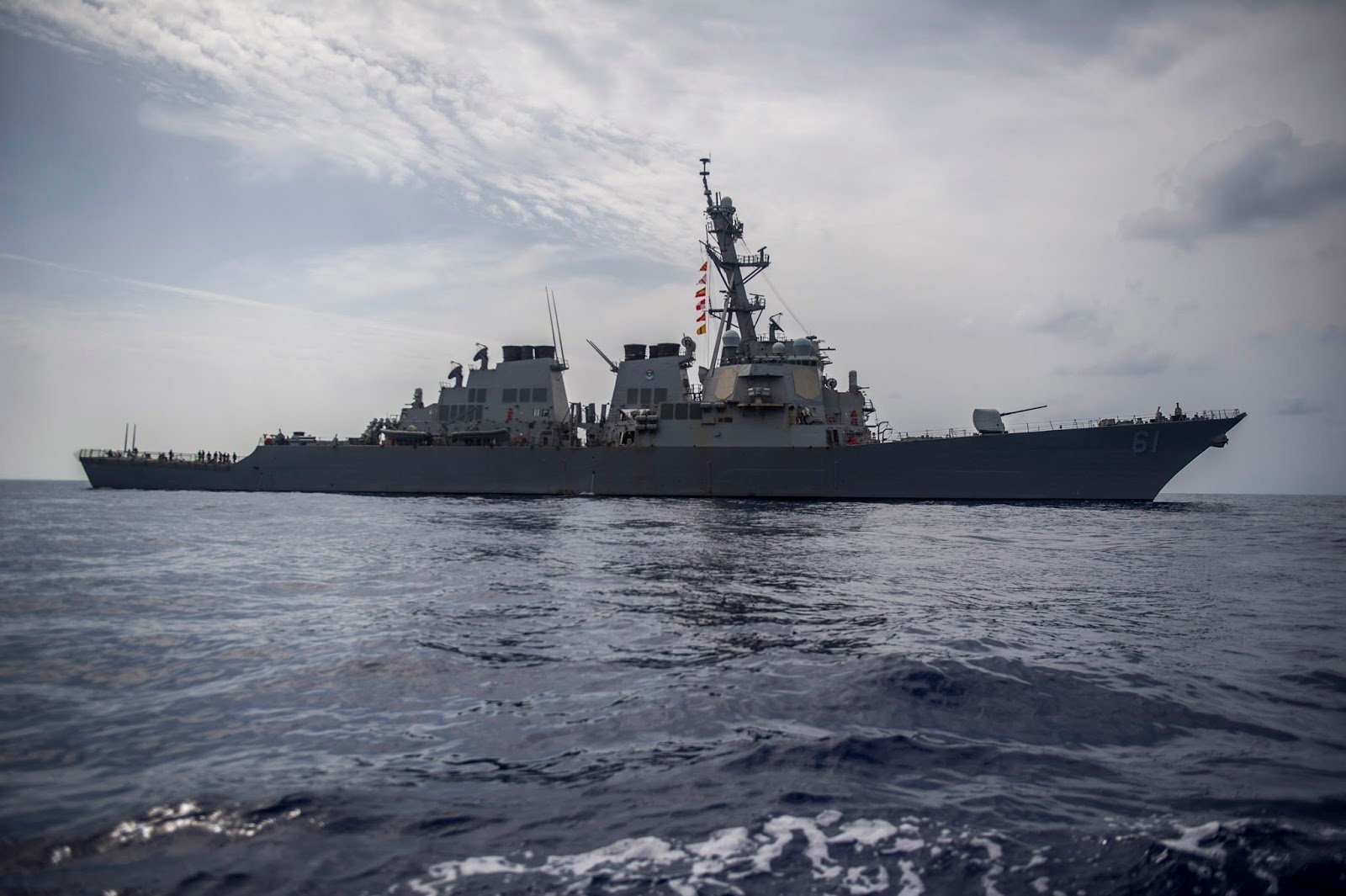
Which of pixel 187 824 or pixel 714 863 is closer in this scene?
pixel 714 863

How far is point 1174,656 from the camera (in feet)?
20.9

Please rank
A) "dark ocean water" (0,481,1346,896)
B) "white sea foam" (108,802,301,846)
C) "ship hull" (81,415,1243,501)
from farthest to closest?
1. "ship hull" (81,415,1243,501)
2. "white sea foam" (108,802,301,846)
3. "dark ocean water" (0,481,1346,896)

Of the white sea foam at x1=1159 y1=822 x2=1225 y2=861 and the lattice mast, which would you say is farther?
the lattice mast

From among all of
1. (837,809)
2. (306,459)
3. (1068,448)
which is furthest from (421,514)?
(1068,448)

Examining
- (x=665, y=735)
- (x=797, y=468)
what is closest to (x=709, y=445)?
(x=797, y=468)

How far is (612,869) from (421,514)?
2294cm

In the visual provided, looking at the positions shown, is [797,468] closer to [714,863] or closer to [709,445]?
[709,445]

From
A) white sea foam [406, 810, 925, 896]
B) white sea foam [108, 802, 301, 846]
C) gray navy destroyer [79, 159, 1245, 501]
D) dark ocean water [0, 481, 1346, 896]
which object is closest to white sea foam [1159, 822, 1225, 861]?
dark ocean water [0, 481, 1346, 896]

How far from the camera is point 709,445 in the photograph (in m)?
33.3

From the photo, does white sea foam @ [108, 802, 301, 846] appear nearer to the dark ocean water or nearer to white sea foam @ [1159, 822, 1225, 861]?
the dark ocean water

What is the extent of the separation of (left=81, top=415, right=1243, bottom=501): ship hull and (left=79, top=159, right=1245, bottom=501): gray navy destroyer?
2.5 inches

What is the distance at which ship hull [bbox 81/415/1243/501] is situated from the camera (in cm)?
2934

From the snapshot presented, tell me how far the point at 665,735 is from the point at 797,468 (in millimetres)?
28387

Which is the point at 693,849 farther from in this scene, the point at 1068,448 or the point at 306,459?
the point at 306,459
